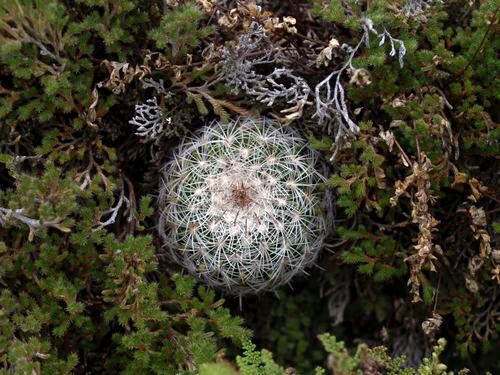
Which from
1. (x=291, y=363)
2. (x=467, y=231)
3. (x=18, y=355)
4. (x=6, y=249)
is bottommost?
(x=291, y=363)

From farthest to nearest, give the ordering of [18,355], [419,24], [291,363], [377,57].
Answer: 1. [291,363]
2. [419,24]
3. [377,57]
4. [18,355]

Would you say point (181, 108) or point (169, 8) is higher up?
point (169, 8)

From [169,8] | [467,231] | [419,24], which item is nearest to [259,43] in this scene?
[169,8]

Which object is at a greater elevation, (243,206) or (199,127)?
(199,127)

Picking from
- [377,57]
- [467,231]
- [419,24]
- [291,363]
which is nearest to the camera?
[377,57]

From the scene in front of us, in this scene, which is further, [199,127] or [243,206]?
[199,127]

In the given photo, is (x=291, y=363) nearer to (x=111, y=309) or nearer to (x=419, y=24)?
(x=111, y=309)

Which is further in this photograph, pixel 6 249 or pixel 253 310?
pixel 253 310
